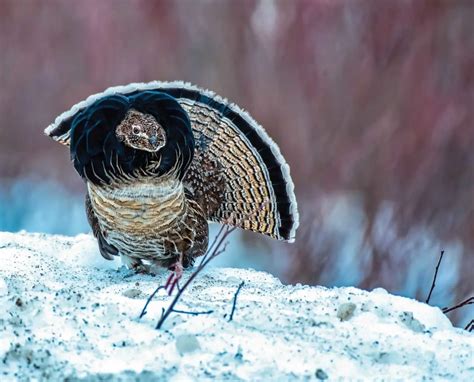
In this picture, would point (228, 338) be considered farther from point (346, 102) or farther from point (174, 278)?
point (346, 102)

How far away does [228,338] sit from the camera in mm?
1459

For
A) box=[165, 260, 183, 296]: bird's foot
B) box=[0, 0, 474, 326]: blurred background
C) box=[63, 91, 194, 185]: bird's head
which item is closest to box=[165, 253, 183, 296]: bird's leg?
box=[165, 260, 183, 296]: bird's foot

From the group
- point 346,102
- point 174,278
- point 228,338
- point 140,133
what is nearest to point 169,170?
point 140,133

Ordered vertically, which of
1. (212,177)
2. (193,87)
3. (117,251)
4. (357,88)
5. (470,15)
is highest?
(470,15)

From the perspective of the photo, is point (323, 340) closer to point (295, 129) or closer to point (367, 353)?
point (367, 353)

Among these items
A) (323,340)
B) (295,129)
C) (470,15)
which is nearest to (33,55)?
(295,129)

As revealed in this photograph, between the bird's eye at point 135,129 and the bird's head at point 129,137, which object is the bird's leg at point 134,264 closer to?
the bird's head at point 129,137

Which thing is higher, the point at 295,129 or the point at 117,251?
the point at 295,129

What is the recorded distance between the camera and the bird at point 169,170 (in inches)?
85.7

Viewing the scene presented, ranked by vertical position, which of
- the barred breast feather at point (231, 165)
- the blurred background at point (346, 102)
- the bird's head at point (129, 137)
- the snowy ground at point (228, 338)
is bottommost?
the snowy ground at point (228, 338)

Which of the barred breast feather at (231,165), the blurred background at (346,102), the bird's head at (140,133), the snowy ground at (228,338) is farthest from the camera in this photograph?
the blurred background at (346,102)

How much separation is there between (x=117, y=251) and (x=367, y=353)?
4.02 ft

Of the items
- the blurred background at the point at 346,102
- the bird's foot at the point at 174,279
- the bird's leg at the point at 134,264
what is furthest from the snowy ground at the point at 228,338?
the blurred background at the point at 346,102

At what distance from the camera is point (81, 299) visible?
5.52 ft
